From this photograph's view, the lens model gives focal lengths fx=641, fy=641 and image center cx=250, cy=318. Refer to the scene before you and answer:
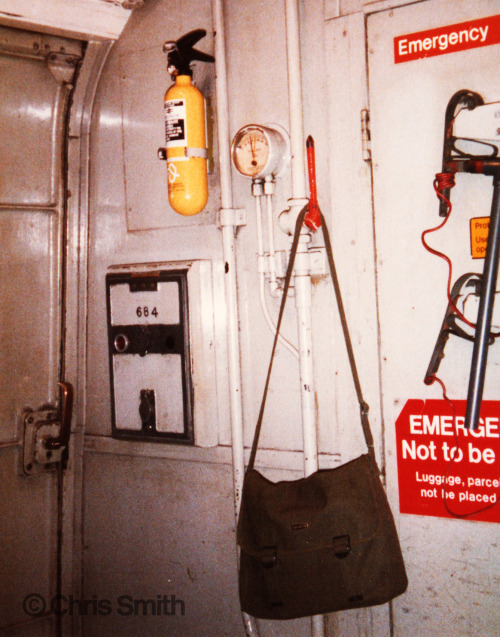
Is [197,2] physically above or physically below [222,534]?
above

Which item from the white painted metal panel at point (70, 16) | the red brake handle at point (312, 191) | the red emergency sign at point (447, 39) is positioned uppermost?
the white painted metal panel at point (70, 16)

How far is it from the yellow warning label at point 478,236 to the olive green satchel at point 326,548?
0.63 meters

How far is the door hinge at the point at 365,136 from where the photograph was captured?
2.06 meters

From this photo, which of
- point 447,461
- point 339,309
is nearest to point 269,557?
point 447,461

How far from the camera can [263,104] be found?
7.50ft

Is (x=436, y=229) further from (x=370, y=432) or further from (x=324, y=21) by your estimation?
(x=324, y=21)

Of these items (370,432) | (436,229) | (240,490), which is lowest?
(240,490)

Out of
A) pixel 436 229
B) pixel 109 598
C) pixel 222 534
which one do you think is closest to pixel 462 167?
pixel 436 229

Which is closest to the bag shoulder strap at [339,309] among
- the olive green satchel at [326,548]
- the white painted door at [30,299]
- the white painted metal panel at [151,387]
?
the olive green satchel at [326,548]

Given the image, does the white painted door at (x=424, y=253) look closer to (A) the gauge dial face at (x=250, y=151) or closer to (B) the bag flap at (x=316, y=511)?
(B) the bag flap at (x=316, y=511)

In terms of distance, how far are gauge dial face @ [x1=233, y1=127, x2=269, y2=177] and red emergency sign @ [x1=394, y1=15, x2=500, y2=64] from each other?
490 millimetres

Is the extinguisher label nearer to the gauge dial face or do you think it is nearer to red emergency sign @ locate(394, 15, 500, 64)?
the gauge dial face

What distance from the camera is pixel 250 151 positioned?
217 cm

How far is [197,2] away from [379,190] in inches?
41.7
